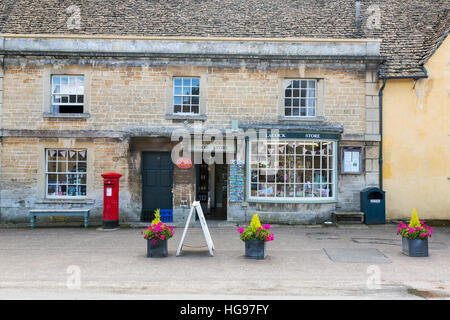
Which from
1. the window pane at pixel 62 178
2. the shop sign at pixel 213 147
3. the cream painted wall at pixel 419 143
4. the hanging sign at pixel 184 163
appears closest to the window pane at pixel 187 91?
the shop sign at pixel 213 147

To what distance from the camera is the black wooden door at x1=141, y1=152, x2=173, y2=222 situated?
13734 mm

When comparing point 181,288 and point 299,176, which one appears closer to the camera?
point 181,288

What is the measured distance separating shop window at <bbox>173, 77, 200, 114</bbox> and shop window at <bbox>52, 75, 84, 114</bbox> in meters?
3.43

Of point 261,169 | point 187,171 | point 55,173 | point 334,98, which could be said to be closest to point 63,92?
point 55,173

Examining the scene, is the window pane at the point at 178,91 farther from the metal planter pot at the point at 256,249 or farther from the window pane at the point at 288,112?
the metal planter pot at the point at 256,249

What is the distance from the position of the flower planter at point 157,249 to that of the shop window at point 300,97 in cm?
737

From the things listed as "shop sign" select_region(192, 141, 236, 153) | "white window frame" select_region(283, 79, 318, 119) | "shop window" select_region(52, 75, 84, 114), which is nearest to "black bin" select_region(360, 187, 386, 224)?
"white window frame" select_region(283, 79, 318, 119)

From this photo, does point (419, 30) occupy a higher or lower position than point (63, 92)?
higher

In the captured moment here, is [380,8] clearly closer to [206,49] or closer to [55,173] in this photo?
[206,49]

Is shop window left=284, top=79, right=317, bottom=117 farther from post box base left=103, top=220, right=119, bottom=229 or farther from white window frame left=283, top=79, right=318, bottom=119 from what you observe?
post box base left=103, top=220, right=119, bottom=229

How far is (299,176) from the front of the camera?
45.0 feet

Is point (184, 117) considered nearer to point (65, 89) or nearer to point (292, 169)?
point (292, 169)

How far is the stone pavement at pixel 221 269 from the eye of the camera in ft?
20.9
